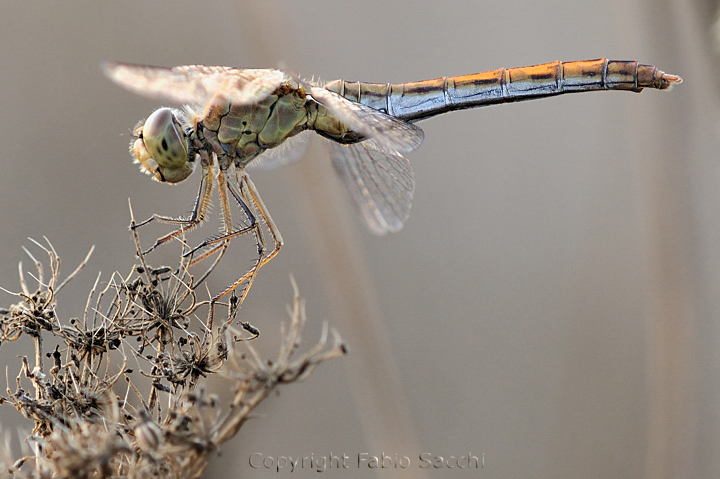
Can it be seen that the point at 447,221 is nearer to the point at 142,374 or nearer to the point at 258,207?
the point at 258,207

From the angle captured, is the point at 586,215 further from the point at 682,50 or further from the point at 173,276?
the point at 173,276

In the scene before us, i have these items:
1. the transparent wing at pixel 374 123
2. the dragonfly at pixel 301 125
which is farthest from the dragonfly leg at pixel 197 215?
the transparent wing at pixel 374 123

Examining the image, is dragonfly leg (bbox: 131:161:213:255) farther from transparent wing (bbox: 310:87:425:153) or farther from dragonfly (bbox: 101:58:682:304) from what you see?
transparent wing (bbox: 310:87:425:153)

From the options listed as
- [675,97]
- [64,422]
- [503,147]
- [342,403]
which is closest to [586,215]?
[503,147]

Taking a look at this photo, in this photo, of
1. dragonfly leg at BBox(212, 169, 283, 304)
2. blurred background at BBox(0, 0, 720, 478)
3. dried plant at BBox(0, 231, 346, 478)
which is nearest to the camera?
dried plant at BBox(0, 231, 346, 478)

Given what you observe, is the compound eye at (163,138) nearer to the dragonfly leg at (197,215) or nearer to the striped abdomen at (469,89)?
the dragonfly leg at (197,215)

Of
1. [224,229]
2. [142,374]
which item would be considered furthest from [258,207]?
[142,374]

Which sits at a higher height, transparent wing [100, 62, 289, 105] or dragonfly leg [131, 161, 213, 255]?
transparent wing [100, 62, 289, 105]

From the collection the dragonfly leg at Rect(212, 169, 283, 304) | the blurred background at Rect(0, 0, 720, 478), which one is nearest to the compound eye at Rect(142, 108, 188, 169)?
the dragonfly leg at Rect(212, 169, 283, 304)
